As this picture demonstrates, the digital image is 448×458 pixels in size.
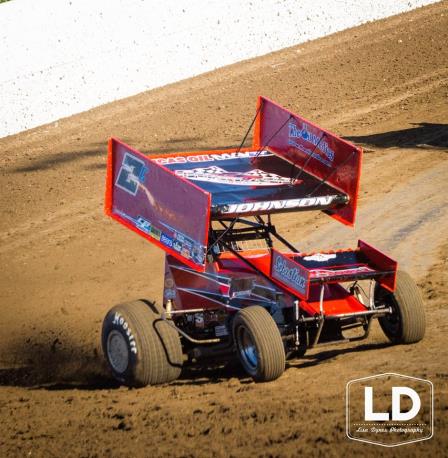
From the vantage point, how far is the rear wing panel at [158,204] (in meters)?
7.61

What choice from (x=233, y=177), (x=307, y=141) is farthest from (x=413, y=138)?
(x=233, y=177)

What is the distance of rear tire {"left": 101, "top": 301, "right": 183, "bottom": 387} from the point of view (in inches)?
311

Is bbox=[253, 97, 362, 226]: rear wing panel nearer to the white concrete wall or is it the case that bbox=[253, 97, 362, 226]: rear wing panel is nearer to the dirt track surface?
the dirt track surface

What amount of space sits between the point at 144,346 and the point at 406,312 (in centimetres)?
223

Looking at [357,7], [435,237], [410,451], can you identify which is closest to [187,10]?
[357,7]

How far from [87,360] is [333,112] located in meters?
10.8

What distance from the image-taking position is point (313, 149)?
8.80 meters

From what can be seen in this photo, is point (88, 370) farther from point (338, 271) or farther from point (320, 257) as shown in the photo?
point (338, 271)

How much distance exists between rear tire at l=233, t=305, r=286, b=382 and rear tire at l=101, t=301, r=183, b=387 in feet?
2.13

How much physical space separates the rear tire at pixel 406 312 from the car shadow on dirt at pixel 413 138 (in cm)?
868

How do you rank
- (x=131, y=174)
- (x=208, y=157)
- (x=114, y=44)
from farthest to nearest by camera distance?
(x=114, y=44) < (x=208, y=157) < (x=131, y=174)

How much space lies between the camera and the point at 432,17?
2553 cm

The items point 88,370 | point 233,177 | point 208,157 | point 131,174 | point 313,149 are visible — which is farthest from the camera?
point 88,370

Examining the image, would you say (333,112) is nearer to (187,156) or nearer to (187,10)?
(187,10)
